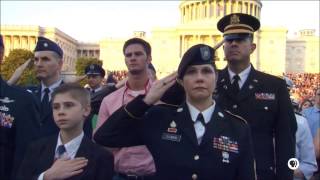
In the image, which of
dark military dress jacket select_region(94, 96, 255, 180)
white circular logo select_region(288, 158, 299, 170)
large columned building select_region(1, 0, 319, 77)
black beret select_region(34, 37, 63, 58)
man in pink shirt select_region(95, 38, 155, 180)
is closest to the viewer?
dark military dress jacket select_region(94, 96, 255, 180)

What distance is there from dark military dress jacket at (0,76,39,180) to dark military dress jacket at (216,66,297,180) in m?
1.70

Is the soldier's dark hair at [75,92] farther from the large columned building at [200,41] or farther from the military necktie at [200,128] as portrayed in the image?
the large columned building at [200,41]

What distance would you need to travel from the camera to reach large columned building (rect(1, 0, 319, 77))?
7019 centimetres

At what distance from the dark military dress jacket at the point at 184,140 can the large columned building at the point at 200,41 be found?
2268 inches

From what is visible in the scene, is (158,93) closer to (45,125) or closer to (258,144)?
(258,144)

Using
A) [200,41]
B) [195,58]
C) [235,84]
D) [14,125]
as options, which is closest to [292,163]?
[235,84]

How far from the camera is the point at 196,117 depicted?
3.46 metres

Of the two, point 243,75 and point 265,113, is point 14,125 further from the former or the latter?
point 265,113

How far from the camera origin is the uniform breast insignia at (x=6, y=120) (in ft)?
14.2

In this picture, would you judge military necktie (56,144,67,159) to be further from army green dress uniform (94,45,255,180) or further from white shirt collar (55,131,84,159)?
army green dress uniform (94,45,255,180)

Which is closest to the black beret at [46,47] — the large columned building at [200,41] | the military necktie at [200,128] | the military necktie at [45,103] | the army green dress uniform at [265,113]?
the military necktie at [45,103]

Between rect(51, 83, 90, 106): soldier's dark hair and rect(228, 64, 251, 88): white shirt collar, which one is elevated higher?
rect(228, 64, 251, 88): white shirt collar

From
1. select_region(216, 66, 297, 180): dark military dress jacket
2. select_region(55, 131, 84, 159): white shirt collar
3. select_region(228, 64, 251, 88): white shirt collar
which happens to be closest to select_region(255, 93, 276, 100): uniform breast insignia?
select_region(216, 66, 297, 180): dark military dress jacket

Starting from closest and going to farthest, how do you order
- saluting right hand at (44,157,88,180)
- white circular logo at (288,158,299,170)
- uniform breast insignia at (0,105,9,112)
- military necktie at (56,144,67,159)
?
saluting right hand at (44,157,88,180)
military necktie at (56,144,67,159)
white circular logo at (288,158,299,170)
uniform breast insignia at (0,105,9,112)
